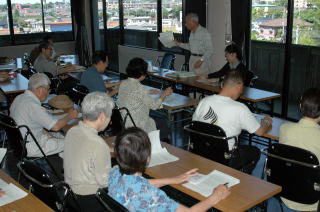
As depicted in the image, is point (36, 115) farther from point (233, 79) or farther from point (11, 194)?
point (233, 79)

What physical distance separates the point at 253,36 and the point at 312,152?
4359 mm

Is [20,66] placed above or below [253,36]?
below

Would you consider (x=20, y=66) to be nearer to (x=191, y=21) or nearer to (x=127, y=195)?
(x=191, y=21)

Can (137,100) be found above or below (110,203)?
above

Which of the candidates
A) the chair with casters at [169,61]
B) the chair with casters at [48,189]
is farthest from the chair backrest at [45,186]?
the chair with casters at [169,61]

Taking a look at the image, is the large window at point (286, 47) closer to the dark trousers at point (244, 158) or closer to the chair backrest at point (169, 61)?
the chair backrest at point (169, 61)

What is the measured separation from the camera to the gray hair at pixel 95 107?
8.23 ft

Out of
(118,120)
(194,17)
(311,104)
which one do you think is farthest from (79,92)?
(194,17)

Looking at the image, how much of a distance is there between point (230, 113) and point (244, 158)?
0.55 meters

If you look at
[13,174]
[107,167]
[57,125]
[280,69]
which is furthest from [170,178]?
[280,69]

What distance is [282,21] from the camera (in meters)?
6.18

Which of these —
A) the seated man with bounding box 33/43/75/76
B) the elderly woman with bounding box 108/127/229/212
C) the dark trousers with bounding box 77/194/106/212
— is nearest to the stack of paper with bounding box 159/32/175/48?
the seated man with bounding box 33/43/75/76

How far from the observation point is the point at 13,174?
4.57m

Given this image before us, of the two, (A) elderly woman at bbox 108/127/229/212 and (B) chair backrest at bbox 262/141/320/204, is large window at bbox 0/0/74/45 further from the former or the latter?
(A) elderly woman at bbox 108/127/229/212
